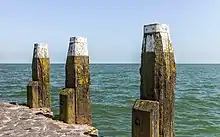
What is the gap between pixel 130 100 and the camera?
22172mm

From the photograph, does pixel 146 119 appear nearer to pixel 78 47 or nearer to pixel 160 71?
pixel 160 71

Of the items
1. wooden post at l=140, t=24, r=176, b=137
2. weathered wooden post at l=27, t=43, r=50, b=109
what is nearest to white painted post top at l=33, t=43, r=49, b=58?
weathered wooden post at l=27, t=43, r=50, b=109

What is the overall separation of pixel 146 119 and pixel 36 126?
146 inches

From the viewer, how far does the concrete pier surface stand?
7.83 metres

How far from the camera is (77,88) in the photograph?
903cm

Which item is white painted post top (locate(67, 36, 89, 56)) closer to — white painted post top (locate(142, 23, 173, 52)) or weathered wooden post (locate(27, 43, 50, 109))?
weathered wooden post (locate(27, 43, 50, 109))

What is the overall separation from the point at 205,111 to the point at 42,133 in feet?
42.5

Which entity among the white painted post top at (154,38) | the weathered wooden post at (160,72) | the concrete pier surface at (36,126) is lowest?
the concrete pier surface at (36,126)

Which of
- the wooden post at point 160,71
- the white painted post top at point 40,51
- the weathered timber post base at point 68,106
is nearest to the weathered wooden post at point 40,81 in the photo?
the white painted post top at point 40,51

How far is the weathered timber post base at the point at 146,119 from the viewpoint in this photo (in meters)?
5.90

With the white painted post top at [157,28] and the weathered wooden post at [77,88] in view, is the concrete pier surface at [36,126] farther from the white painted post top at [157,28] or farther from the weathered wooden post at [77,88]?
the white painted post top at [157,28]

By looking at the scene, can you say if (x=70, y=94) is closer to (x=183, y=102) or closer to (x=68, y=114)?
(x=68, y=114)

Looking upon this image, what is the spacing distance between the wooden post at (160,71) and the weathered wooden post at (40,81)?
5.89m

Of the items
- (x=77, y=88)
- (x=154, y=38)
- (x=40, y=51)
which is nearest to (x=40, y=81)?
(x=40, y=51)
